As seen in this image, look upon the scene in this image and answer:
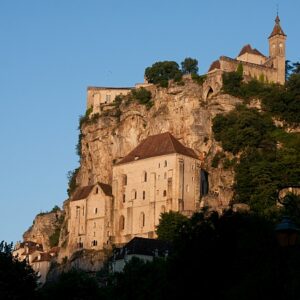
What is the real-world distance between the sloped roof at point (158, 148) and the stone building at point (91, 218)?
4.70 meters

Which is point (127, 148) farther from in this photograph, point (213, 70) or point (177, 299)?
point (177, 299)

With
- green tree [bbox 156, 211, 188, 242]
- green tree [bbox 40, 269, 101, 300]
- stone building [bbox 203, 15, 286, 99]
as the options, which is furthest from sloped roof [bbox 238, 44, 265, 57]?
green tree [bbox 40, 269, 101, 300]

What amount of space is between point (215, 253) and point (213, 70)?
65198mm

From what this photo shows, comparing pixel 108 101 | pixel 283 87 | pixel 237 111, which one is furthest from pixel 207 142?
pixel 108 101

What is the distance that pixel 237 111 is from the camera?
97.3 metres

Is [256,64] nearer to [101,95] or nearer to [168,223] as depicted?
[101,95]

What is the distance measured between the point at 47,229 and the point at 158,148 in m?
30.5

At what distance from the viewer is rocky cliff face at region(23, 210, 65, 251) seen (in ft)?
386

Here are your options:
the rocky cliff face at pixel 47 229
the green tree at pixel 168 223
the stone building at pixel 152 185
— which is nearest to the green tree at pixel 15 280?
the green tree at pixel 168 223

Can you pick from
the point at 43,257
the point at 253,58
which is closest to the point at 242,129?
the point at 253,58

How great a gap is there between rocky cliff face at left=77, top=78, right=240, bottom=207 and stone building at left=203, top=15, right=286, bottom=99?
1.90 m

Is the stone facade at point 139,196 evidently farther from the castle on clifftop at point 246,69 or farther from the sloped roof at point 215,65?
the sloped roof at point 215,65

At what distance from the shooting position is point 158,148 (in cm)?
9519

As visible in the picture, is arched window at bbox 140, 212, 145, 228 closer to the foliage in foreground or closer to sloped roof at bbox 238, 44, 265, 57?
the foliage in foreground
